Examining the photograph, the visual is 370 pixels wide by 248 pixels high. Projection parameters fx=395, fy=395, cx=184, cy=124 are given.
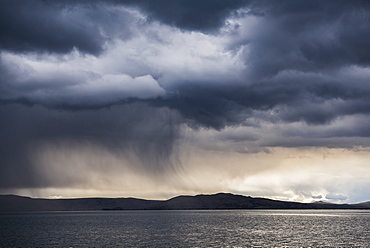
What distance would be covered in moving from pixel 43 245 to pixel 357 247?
→ 255 ft

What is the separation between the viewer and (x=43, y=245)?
102 meters

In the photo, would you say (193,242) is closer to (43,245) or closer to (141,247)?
(141,247)

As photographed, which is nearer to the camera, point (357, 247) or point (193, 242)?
point (357, 247)

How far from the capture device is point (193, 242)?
10394 cm

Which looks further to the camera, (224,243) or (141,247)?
(224,243)

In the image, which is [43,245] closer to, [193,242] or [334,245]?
[193,242]

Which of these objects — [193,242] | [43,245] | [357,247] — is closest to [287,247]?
[357,247]

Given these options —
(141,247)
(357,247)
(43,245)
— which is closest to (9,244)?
(43,245)

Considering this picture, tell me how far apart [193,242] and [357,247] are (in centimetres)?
4009

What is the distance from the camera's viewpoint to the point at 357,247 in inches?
Answer: 3698

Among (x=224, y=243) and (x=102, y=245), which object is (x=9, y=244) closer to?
(x=102, y=245)

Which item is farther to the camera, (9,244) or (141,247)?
(9,244)

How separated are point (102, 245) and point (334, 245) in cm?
5773

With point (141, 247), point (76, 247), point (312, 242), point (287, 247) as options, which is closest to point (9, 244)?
point (76, 247)
